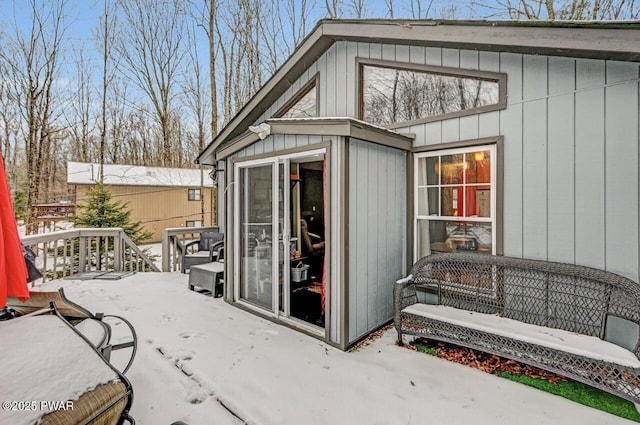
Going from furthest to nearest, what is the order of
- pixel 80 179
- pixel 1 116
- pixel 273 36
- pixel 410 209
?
pixel 80 179 → pixel 273 36 → pixel 1 116 → pixel 410 209

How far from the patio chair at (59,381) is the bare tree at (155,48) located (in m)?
12.3

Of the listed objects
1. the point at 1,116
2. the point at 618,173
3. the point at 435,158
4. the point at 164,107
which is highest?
the point at 164,107

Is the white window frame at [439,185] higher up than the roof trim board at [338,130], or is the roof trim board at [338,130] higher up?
the roof trim board at [338,130]

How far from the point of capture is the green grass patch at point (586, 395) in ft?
8.24

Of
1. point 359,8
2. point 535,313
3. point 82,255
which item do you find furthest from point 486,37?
point 359,8

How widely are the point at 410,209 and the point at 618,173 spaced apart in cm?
205

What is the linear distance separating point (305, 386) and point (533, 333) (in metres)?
2.07

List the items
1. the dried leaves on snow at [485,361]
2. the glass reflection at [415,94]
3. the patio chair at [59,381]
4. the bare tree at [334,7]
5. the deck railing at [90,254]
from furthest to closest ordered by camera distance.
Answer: the bare tree at [334,7]
the deck railing at [90,254]
the glass reflection at [415,94]
the dried leaves on snow at [485,361]
the patio chair at [59,381]

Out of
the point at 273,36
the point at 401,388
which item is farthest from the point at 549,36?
the point at 273,36

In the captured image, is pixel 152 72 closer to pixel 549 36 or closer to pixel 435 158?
pixel 435 158

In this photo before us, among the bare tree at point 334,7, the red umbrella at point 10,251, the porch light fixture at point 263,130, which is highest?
the bare tree at point 334,7

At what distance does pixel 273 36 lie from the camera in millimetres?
11305

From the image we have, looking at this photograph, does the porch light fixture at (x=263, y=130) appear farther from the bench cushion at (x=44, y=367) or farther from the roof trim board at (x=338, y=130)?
the bench cushion at (x=44, y=367)

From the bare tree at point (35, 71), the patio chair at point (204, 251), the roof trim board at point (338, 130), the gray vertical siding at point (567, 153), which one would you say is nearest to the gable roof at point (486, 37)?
the gray vertical siding at point (567, 153)
